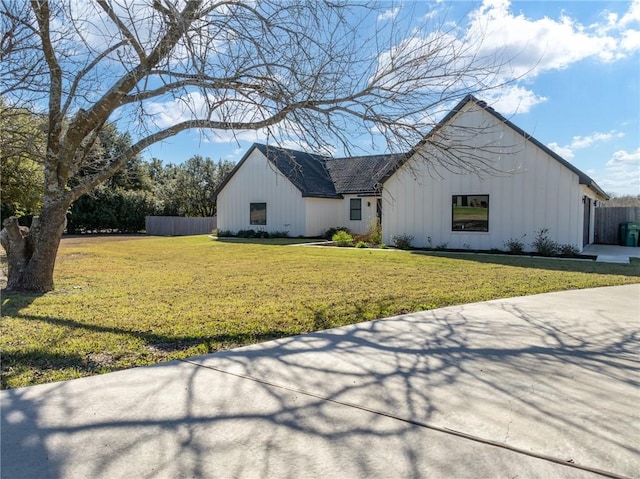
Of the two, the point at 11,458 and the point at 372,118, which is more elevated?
the point at 372,118

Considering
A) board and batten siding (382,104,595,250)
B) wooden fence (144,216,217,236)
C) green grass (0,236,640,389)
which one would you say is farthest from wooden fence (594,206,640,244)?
wooden fence (144,216,217,236)

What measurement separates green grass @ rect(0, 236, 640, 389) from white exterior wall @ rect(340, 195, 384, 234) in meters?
9.84

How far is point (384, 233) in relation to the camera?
18.2 meters

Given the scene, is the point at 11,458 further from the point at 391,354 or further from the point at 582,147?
the point at 582,147

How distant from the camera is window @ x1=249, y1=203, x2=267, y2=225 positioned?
25.5 metres

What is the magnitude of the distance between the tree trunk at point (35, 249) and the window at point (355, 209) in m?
18.0

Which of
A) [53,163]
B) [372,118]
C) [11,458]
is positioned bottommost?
[11,458]

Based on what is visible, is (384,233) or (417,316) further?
(384,233)

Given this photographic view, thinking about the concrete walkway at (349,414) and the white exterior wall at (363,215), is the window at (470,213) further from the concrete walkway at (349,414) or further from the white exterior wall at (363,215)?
the concrete walkway at (349,414)

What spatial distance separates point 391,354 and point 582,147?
9.80m

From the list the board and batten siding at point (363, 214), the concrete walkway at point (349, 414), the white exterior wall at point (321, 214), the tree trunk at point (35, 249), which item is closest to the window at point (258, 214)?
the white exterior wall at point (321, 214)

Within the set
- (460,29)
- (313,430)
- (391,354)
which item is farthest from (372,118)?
(313,430)

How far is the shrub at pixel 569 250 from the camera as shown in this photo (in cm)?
1465

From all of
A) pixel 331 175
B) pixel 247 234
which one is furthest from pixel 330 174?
pixel 247 234
